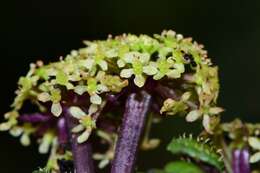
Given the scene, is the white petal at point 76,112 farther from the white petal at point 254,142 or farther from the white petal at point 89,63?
the white petal at point 254,142

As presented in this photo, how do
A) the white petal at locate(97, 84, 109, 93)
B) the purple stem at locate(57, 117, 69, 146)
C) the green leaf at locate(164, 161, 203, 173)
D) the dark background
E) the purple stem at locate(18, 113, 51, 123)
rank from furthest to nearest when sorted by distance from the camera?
the dark background < the purple stem at locate(18, 113, 51, 123) < the purple stem at locate(57, 117, 69, 146) < the white petal at locate(97, 84, 109, 93) < the green leaf at locate(164, 161, 203, 173)

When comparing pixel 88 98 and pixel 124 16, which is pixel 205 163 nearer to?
pixel 88 98

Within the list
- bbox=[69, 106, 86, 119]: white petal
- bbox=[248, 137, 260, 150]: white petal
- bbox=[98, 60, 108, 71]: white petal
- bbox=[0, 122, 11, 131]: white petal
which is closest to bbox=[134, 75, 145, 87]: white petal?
bbox=[98, 60, 108, 71]: white petal

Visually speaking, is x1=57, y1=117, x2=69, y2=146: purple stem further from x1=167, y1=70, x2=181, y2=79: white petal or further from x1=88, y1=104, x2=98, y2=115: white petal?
x1=167, y1=70, x2=181, y2=79: white petal

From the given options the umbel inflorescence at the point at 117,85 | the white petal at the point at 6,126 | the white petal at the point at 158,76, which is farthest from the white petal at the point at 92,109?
the white petal at the point at 6,126

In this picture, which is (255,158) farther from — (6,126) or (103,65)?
(6,126)

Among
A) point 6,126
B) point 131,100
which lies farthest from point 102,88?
point 6,126

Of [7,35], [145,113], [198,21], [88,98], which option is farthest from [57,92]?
[198,21]
